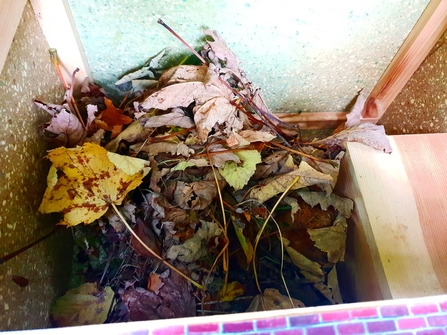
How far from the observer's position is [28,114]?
30.3 inches

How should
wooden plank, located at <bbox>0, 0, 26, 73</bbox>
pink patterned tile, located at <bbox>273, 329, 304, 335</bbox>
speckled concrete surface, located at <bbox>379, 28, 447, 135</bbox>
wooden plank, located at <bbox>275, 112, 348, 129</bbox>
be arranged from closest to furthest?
pink patterned tile, located at <bbox>273, 329, 304, 335</bbox>
wooden plank, located at <bbox>0, 0, 26, 73</bbox>
speckled concrete surface, located at <bbox>379, 28, 447, 135</bbox>
wooden plank, located at <bbox>275, 112, 348, 129</bbox>

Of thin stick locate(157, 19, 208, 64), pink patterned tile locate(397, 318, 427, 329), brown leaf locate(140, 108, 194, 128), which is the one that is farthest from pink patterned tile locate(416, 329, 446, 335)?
thin stick locate(157, 19, 208, 64)

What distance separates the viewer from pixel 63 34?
0.87 meters

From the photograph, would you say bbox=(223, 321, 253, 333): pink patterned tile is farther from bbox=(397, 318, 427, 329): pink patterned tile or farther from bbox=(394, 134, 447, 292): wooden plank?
bbox=(394, 134, 447, 292): wooden plank

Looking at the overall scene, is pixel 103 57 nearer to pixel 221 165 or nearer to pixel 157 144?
pixel 157 144

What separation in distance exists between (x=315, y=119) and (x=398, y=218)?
1.85 ft

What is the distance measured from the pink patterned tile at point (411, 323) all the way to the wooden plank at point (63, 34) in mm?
847

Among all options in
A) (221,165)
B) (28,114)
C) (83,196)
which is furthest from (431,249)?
(28,114)

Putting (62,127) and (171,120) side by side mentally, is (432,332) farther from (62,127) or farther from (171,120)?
(62,127)

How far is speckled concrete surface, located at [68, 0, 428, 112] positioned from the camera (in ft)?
2.84

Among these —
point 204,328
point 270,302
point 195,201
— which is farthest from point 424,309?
point 195,201

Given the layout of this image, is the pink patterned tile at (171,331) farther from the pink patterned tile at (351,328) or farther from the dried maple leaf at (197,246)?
the dried maple leaf at (197,246)

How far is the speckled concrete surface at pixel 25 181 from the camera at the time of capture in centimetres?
68

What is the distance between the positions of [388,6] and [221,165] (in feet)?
1.81
